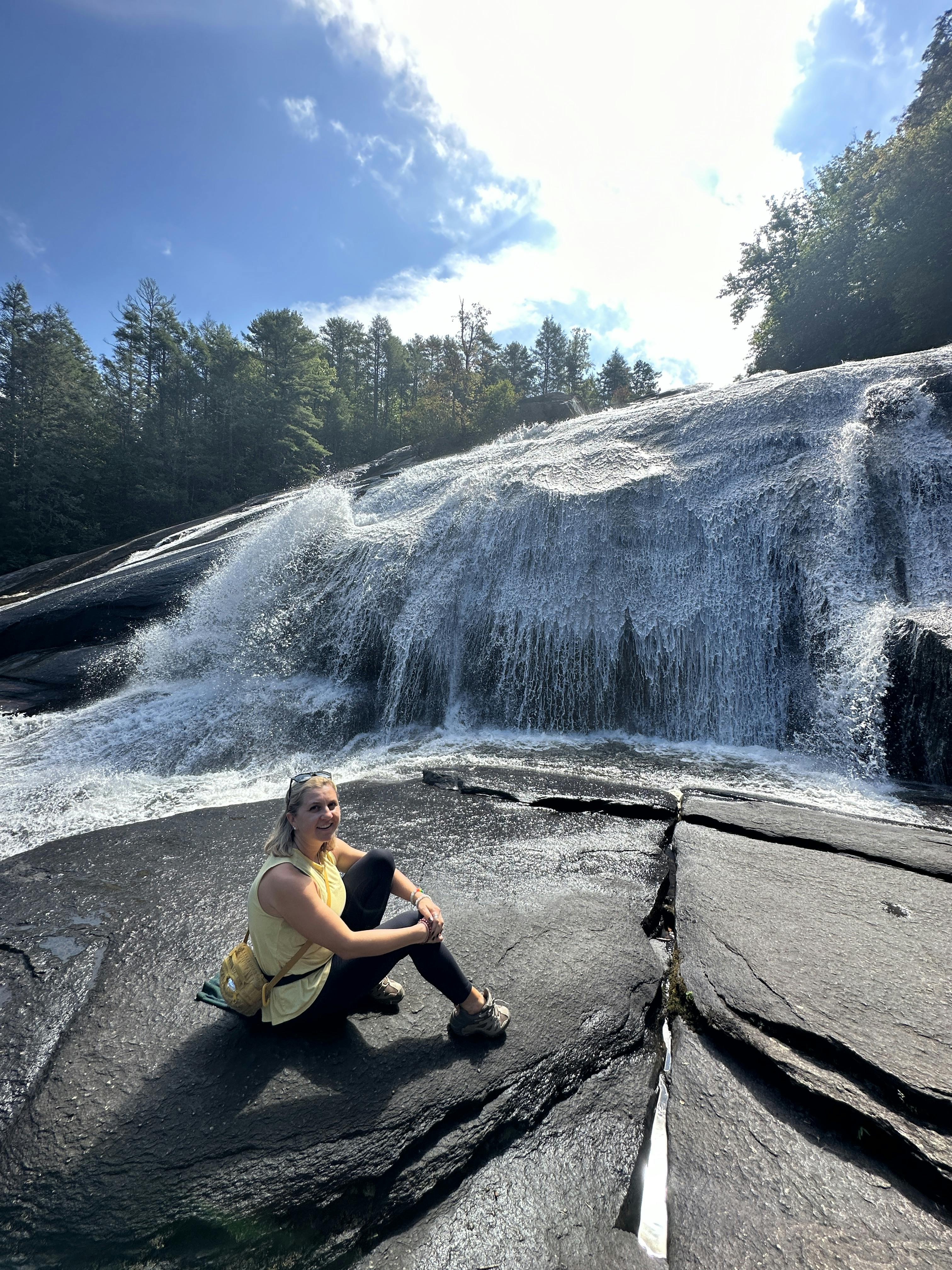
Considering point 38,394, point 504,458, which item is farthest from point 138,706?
point 38,394

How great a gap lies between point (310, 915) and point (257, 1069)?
75cm

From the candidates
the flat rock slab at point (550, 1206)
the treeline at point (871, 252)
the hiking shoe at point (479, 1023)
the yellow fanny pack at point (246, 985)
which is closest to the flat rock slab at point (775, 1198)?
the flat rock slab at point (550, 1206)

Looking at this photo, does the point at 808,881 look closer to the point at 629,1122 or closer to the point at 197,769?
the point at 629,1122

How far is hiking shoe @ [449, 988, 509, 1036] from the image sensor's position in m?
2.49

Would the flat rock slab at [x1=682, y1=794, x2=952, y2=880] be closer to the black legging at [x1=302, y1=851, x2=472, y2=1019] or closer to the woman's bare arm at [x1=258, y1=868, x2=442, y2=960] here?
the black legging at [x1=302, y1=851, x2=472, y2=1019]

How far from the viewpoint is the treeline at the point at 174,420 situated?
2978 centimetres

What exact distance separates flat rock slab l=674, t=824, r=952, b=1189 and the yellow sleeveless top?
1782mm

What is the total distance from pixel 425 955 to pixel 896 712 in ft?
20.0

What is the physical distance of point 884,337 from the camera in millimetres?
22031

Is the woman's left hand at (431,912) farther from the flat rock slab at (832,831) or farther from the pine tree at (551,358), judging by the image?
the pine tree at (551,358)

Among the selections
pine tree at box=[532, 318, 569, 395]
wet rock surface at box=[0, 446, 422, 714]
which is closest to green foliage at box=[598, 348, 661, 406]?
pine tree at box=[532, 318, 569, 395]

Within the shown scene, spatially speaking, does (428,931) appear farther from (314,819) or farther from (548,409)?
(548,409)

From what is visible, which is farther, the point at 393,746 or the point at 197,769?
the point at 393,746

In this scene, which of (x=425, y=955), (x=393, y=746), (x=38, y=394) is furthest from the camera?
(x=38, y=394)
